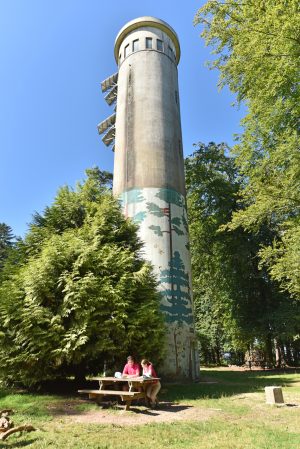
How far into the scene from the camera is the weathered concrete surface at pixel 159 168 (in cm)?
1653

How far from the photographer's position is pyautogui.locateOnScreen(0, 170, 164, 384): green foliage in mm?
11375

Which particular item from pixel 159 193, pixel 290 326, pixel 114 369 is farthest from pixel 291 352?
pixel 114 369

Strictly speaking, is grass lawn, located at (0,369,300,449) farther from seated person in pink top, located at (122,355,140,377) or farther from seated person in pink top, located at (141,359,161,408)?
seated person in pink top, located at (122,355,140,377)

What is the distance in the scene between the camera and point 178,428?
774 centimetres

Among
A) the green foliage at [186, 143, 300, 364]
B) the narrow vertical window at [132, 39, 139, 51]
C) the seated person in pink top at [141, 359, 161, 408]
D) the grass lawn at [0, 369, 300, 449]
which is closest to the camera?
the grass lawn at [0, 369, 300, 449]

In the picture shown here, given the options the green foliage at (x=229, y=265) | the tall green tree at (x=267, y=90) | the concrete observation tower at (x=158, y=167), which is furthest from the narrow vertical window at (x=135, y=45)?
the green foliage at (x=229, y=265)

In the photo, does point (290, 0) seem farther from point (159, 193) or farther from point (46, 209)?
point (46, 209)

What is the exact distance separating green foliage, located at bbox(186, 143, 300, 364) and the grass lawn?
1419cm

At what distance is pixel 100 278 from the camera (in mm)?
12266

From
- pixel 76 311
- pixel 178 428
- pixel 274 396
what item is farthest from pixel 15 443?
pixel 274 396

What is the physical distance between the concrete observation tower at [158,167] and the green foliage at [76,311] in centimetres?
301

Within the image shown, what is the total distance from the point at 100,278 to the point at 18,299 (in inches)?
111

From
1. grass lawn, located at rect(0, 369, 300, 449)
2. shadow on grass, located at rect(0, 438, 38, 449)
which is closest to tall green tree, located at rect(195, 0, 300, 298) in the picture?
grass lawn, located at rect(0, 369, 300, 449)

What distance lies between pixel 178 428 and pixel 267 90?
457 inches
